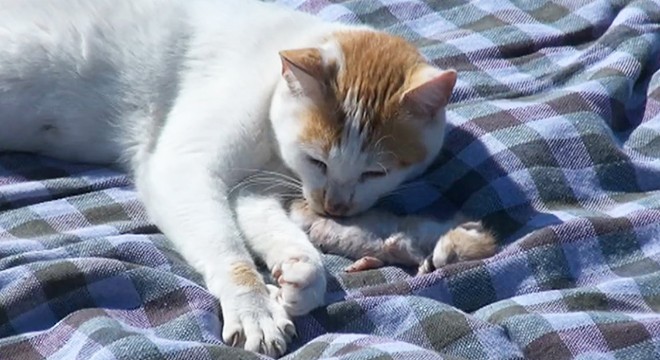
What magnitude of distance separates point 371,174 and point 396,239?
0.43 feet

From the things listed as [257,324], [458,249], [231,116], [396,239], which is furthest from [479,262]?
[231,116]

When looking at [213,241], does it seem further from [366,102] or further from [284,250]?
[366,102]

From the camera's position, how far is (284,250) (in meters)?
1.79

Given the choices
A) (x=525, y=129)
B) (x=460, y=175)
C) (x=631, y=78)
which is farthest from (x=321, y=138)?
(x=631, y=78)

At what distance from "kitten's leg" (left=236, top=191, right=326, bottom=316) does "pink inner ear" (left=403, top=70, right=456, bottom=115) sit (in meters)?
0.31

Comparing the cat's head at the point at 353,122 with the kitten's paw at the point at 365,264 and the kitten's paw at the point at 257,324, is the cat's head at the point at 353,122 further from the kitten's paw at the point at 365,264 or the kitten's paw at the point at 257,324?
the kitten's paw at the point at 257,324

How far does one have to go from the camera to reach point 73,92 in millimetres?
2150

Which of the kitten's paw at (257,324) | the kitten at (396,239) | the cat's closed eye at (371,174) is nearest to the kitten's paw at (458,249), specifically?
the kitten at (396,239)

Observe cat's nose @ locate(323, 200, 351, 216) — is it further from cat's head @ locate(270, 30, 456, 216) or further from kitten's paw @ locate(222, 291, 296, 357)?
kitten's paw @ locate(222, 291, 296, 357)

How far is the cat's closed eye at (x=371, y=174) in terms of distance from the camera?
74.5 inches

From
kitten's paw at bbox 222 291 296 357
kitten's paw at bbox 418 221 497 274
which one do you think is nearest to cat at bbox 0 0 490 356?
kitten's paw at bbox 222 291 296 357

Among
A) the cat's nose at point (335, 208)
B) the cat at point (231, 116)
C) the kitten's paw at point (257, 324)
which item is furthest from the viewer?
the cat's nose at point (335, 208)

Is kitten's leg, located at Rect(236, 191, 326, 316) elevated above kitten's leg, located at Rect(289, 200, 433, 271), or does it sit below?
above

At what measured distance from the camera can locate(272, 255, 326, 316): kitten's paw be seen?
165cm
